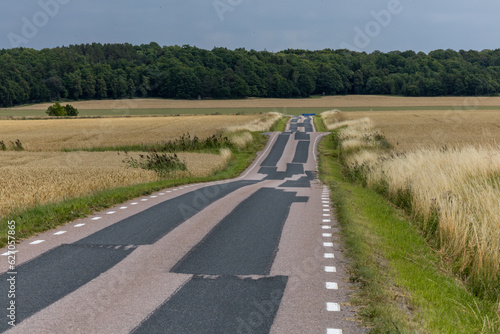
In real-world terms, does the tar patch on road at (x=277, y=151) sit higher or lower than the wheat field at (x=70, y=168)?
lower

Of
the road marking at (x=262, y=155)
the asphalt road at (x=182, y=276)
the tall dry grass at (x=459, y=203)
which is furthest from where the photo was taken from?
the road marking at (x=262, y=155)

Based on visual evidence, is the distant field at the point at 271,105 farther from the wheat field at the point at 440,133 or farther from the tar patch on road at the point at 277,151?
the tar patch on road at the point at 277,151

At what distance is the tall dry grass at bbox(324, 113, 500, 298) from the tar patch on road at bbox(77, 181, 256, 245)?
6.37m

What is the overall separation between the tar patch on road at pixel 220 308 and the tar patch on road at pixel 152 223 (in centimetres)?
340

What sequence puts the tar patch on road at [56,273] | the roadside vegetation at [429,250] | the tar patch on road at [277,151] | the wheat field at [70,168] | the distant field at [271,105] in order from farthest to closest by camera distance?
the distant field at [271,105] → the tar patch on road at [277,151] → the wheat field at [70,168] → the tar patch on road at [56,273] → the roadside vegetation at [429,250]

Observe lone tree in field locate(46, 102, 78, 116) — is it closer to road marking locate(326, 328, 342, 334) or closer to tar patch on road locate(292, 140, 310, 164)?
tar patch on road locate(292, 140, 310, 164)

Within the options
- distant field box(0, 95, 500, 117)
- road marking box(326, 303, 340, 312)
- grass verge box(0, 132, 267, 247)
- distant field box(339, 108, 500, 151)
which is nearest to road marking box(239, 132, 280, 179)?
distant field box(339, 108, 500, 151)

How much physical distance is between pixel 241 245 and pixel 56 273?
388cm

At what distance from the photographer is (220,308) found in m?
6.73

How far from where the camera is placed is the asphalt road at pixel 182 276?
6.24m

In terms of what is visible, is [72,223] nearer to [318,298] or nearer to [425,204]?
[318,298]

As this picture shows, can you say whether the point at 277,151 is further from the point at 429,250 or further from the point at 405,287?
the point at 405,287

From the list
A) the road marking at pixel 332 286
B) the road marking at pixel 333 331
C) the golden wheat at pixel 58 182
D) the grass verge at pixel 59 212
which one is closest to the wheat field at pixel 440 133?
the grass verge at pixel 59 212

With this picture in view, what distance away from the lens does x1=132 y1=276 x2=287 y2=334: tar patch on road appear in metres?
6.05
